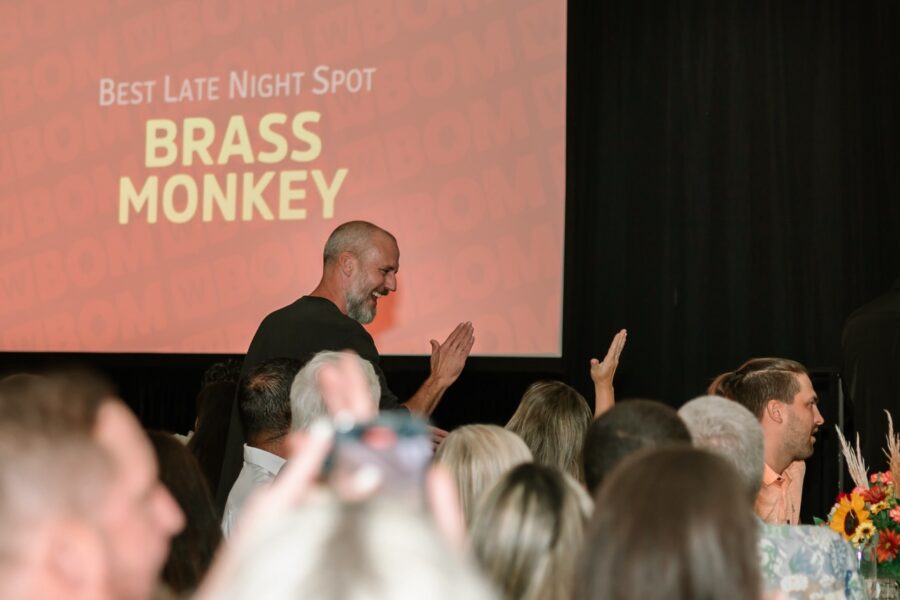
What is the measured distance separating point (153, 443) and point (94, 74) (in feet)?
16.6

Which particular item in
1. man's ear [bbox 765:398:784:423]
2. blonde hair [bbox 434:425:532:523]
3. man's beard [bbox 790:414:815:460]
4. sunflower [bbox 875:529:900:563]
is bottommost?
sunflower [bbox 875:529:900:563]

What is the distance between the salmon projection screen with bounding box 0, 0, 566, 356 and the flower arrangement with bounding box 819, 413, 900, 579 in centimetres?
289

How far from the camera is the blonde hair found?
7.13 feet

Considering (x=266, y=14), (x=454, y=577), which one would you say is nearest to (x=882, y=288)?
(x=266, y=14)

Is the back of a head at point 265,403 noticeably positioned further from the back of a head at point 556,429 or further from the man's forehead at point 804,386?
the man's forehead at point 804,386

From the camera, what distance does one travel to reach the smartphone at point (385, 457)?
29.8 inches

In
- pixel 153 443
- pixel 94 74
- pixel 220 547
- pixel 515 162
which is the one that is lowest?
pixel 220 547

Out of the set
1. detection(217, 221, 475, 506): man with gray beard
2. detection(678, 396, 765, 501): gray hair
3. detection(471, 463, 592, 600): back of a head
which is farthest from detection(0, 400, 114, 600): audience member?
detection(217, 221, 475, 506): man with gray beard

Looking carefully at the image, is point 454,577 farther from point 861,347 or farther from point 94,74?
point 94,74

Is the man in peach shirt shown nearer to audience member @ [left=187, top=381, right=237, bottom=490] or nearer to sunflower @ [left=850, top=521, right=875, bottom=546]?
sunflower @ [left=850, top=521, right=875, bottom=546]

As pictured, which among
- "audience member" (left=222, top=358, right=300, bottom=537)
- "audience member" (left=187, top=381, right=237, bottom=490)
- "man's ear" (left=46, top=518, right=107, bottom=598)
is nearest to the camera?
"man's ear" (left=46, top=518, right=107, bottom=598)

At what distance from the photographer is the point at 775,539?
2369 millimetres

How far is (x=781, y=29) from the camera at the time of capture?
6016 millimetres

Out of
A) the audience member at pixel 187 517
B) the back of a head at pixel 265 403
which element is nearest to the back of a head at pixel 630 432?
the audience member at pixel 187 517
